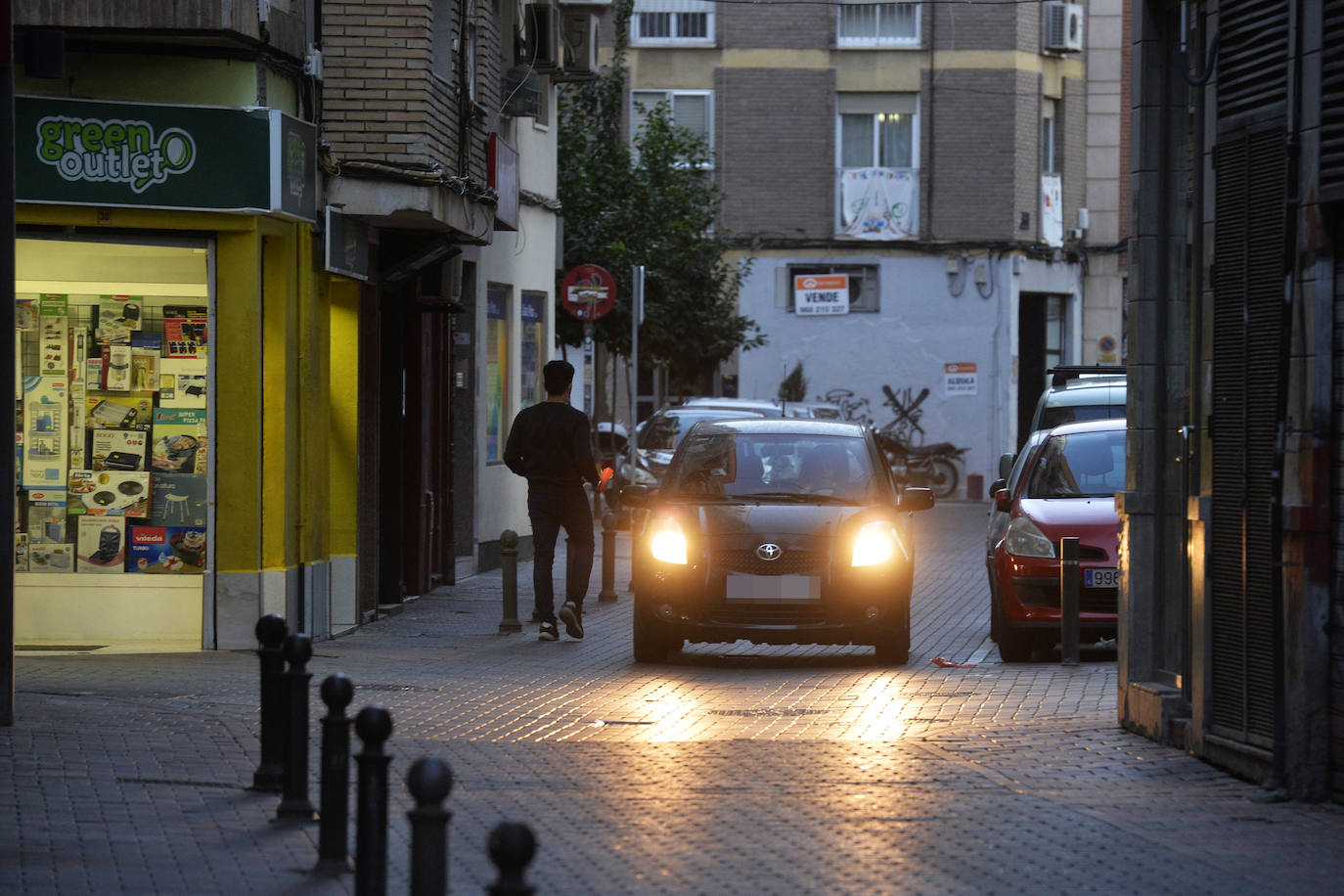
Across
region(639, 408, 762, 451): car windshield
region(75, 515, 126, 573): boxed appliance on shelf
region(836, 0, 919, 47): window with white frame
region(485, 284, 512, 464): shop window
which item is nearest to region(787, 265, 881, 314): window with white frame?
region(836, 0, 919, 47): window with white frame

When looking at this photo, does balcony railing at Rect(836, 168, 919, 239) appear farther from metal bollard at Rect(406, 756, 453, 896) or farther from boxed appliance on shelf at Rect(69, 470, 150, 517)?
metal bollard at Rect(406, 756, 453, 896)

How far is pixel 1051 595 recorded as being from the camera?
1468cm

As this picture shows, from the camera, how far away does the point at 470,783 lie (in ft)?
29.6

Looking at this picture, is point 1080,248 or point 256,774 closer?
point 256,774

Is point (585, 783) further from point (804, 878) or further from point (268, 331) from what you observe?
point (268, 331)

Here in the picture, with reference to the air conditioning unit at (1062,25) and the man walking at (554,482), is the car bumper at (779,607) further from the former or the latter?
the air conditioning unit at (1062,25)

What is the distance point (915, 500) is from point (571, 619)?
257cm

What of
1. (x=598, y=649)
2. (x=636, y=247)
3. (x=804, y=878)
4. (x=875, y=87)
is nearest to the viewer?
(x=804, y=878)

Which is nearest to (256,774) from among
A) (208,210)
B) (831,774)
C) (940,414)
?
(831,774)

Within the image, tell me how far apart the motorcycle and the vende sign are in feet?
10.3

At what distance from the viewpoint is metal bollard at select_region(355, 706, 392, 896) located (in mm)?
6039

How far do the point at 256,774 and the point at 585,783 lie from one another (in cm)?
133

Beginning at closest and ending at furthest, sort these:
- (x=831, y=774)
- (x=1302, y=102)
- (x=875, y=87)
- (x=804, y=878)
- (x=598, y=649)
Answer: (x=804, y=878) < (x=1302, y=102) < (x=831, y=774) < (x=598, y=649) < (x=875, y=87)

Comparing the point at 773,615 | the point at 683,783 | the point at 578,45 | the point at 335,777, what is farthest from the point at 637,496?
the point at 578,45
